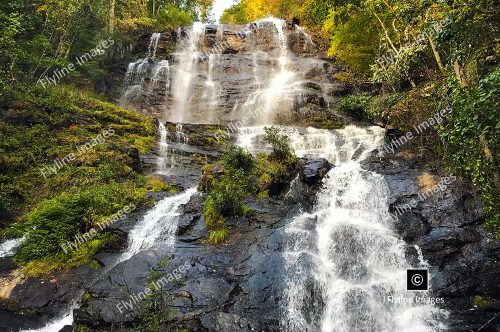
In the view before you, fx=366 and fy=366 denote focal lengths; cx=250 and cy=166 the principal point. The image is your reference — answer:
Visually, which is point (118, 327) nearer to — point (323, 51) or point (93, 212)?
point (93, 212)

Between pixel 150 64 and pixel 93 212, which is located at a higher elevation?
pixel 150 64

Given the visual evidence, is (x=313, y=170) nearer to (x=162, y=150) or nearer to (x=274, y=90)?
(x=162, y=150)

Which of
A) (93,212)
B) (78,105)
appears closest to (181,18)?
(78,105)

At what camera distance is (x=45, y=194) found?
1291 cm

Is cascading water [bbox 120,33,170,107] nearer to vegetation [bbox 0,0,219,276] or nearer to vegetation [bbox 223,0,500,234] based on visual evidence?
vegetation [bbox 0,0,219,276]

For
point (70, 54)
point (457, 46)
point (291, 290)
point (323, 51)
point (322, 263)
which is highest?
point (323, 51)

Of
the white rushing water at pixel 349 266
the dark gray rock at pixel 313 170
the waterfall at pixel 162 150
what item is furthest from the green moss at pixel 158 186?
the white rushing water at pixel 349 266

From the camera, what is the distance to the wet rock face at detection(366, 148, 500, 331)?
7426 millimetres

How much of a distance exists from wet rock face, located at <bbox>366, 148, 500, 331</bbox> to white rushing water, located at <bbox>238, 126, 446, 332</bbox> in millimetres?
350

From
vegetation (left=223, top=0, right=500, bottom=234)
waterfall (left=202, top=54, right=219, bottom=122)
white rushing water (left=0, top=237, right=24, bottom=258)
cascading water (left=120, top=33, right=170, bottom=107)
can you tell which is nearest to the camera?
vegetation (left=223, top=0, right=500, bottom=234)

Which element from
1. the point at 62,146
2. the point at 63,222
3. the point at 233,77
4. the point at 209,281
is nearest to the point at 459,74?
the point at 209,281

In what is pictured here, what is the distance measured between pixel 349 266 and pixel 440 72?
849 centimetres

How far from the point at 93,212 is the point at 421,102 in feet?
37.7

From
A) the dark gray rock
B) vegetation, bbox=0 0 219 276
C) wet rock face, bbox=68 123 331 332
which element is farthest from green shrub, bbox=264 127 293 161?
vegetation, bbox=0 0 219 276
